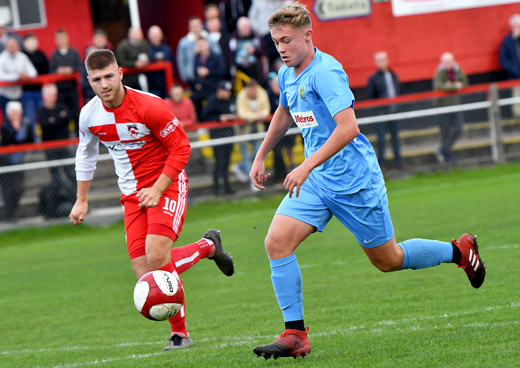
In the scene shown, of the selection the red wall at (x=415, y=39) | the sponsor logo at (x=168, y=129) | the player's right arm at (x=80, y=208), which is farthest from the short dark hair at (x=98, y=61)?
the red wall at (x=415, y=39)

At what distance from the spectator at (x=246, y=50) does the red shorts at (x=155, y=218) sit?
8993 millimetres

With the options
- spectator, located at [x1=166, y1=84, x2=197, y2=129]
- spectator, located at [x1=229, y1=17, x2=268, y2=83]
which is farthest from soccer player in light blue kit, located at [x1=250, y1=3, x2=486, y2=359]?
spectator, located at [x1=229, y1=17, x2=268, y2=83]

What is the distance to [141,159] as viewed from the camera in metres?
6.23

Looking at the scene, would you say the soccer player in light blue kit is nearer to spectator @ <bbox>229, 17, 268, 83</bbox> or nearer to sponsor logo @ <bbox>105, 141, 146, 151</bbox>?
sponsor logo @ <bbox>105, 141, 146, 151</bbox>

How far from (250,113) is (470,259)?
8659 mm

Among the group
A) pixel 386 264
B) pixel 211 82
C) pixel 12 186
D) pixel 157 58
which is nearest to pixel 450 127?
pixel 211 82

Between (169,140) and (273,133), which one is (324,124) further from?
(169,140)

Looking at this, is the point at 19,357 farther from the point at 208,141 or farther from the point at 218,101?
the point at 218,101

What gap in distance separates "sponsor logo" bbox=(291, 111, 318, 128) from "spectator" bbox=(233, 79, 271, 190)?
855cm

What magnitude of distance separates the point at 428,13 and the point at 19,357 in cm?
1447

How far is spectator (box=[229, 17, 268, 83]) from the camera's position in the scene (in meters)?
15.0

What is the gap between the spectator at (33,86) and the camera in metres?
15.2

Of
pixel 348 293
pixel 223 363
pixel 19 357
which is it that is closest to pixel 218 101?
pixel 348 293

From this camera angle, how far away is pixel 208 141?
13.8 metres
